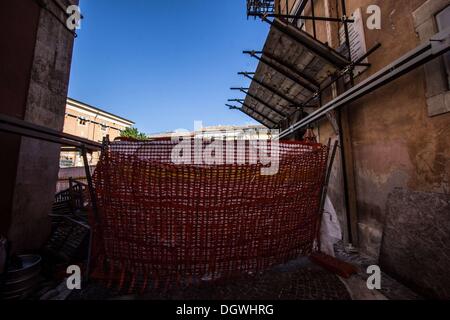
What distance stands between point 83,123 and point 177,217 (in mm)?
39083

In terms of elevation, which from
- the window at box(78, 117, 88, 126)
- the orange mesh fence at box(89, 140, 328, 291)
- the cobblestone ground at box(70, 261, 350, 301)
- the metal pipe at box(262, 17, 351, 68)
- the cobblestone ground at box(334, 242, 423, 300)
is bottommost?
the cobblestone ground at box(334, 242, 423, 300)

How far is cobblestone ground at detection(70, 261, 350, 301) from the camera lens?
95.6 inches

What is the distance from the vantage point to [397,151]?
3418 mm

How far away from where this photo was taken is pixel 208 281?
8.93 ft

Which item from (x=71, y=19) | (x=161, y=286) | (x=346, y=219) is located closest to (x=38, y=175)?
(x=161, y=286)

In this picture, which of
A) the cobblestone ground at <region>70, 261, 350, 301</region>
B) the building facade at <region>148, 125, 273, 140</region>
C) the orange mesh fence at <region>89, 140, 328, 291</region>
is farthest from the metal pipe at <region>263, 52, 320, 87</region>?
the cobblestone ground at <region>70, 261, 350, 301</region>

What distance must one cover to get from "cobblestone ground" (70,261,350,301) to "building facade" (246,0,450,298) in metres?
0.77

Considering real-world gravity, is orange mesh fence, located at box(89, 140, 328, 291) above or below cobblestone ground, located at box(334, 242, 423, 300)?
above

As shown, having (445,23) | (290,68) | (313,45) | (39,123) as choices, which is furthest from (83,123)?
(445,23)

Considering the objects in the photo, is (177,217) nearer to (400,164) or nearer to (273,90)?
(400,164)

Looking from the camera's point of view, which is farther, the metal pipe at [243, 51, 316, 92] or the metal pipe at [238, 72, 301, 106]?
the metal pipe at [238, 72, 301, 106]

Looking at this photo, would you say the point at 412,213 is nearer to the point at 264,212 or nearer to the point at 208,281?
the point at 264,212

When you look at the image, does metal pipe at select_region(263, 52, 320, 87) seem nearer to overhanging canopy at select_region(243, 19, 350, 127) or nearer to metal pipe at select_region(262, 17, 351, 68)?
overhanging canopy at select_region(243, 19, 350, 127)

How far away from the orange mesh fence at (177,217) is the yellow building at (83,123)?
30.1 metres
